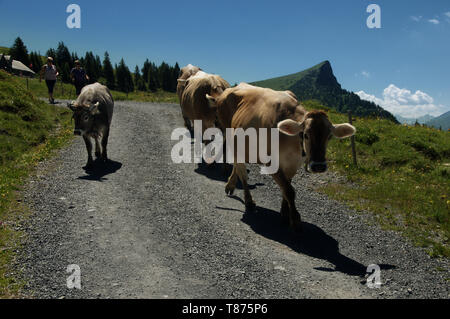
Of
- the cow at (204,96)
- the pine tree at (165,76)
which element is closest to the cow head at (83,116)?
the cow at (204,96)

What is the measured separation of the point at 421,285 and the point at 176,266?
4321 millimetres

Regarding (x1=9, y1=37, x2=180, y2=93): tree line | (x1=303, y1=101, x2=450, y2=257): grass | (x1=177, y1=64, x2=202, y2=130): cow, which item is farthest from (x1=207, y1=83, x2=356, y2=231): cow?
(x1=9, y1=37, x2=180, y2=93): tree line

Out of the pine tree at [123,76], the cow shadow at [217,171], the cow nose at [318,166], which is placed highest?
the pine tree at [123,76]

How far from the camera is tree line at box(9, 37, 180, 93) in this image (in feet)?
329

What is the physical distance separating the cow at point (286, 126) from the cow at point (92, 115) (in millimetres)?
4612

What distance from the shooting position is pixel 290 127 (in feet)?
19.6

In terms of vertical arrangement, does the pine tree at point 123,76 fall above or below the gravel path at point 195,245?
above

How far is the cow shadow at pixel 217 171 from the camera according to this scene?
11.1 meters

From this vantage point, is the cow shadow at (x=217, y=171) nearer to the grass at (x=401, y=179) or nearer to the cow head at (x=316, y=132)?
the grass at (x=401, y=179)

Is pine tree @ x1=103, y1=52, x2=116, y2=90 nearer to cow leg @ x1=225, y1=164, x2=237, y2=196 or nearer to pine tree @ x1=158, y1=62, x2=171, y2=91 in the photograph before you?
pine tree @ x1=158, y1=62, x2=171, y2=91

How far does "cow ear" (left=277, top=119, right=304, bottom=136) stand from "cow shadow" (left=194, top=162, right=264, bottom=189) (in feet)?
16.2
